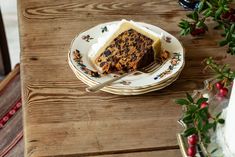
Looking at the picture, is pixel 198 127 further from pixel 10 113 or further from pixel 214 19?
pixel 10 113

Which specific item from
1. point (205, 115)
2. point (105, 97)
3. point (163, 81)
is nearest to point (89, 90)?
point (105, 97)

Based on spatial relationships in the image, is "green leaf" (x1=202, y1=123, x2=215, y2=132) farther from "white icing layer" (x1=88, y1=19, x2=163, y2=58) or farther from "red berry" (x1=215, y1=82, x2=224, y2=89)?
"white icing layer" (x1=88, y1=19, x2=163, y2=58)

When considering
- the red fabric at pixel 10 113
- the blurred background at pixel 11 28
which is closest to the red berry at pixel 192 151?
the red fabric at pixel 10 113

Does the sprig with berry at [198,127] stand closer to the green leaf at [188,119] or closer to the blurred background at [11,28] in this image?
the green leaf at [188,119]

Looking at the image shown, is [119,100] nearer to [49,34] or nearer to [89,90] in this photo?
[89,90]

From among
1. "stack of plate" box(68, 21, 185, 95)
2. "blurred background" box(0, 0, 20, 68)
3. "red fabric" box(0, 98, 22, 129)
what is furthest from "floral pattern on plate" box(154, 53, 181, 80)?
"blurred background" box(0, 0, 20, 68)
